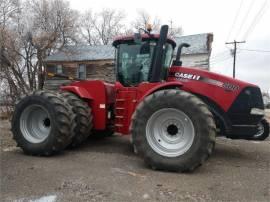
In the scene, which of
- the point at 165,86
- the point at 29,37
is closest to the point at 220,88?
the point at 165,86

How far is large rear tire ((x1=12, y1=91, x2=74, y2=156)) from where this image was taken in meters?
6.53

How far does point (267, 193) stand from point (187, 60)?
68.0 ft

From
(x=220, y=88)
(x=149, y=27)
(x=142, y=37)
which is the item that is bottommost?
(x=220, y=88)

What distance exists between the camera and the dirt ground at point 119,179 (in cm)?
436

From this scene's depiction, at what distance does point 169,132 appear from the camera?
19.7 ft

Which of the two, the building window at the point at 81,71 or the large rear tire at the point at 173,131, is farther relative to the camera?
the building window at the point at 81,71

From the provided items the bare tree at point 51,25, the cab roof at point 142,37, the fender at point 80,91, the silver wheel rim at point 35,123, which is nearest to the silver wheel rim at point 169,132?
the cab roof at point 142,37

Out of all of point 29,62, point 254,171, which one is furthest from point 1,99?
point 254,171

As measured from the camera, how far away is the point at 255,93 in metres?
6.35

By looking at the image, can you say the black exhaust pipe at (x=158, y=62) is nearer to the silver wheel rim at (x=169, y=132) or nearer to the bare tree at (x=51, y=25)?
the silver wheel rim at (x=169, y=132)

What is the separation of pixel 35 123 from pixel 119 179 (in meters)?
3.04

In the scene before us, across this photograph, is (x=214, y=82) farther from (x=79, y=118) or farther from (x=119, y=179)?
(x=79, y=118)

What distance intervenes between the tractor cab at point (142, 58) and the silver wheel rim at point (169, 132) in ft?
3.75

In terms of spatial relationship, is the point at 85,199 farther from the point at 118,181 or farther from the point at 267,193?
the point at 267,193
